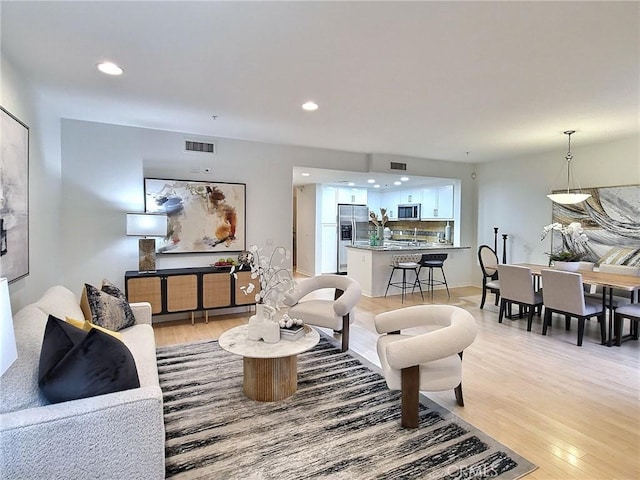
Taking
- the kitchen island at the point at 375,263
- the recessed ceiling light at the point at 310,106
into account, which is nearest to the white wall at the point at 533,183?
the kitchen island at the point at 375,263

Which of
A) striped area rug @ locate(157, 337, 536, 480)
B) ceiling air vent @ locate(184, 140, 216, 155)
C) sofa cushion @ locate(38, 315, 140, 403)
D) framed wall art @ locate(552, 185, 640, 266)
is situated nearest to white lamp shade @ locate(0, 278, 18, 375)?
sofa cushion @ locate(38, 315, 140, 403)

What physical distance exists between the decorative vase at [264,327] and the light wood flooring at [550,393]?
126 cm

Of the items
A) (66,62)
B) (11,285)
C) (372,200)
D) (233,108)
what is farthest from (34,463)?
(372,200)

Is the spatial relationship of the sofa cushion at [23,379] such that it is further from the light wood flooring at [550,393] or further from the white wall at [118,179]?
the white wall at [118,179]

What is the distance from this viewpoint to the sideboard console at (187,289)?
4.43 m

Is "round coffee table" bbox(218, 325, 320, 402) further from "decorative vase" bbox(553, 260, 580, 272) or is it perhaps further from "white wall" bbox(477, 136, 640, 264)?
"white wall" bbox(477, 136, 640, 264)

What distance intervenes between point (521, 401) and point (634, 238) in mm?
3907

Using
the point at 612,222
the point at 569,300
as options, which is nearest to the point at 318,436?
the point at 569,300

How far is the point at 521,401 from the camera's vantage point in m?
2.79

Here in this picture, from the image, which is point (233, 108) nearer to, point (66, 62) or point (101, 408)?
point (66, 62)

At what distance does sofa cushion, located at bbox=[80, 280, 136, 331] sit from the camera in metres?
2.90

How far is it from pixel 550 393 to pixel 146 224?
4521 millimetres

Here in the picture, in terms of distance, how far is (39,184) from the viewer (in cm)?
334

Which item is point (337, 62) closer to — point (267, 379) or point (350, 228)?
point (267, 379)
